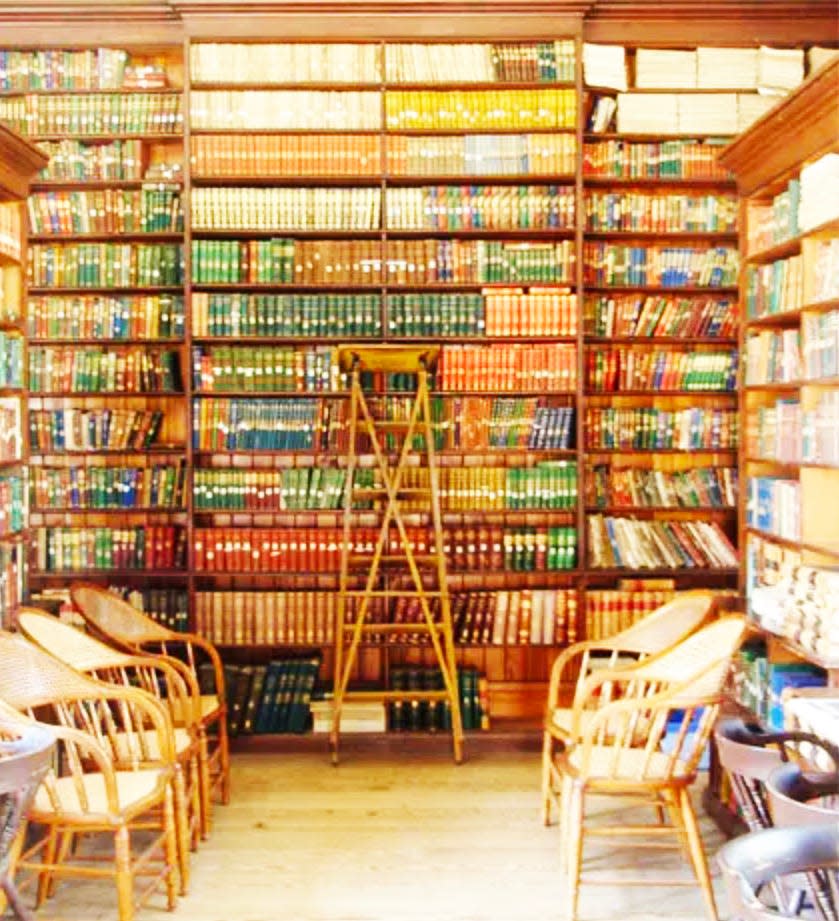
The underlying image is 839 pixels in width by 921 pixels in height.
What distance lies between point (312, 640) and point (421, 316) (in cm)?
158

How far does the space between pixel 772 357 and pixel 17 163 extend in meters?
2.77

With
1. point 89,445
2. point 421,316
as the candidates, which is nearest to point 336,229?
point 421,316

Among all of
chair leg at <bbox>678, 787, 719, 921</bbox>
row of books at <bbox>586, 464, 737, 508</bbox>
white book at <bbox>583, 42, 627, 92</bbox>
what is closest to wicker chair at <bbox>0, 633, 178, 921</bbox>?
chair leg at <bbox>678, 787, 719, 921</bbox>

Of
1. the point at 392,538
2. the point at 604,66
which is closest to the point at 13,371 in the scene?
the point at 392,538

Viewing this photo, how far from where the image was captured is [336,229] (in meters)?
5.53

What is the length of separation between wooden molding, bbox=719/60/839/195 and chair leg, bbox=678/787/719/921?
2.01 m

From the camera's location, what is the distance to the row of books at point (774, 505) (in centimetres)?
401

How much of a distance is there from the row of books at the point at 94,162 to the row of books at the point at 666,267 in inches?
85.2

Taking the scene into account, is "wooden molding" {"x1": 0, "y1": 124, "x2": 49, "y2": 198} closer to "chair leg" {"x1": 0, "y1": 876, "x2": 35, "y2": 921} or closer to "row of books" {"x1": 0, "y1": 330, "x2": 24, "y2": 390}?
"row of books" {"x1": 0, "y1": 330, "x2": 24, "y2": 390}

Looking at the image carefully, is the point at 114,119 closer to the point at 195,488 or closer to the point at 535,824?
the point at 195,488

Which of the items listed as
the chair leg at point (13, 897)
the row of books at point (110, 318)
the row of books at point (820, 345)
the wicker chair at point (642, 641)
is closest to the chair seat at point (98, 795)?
the chair leg at point (13, 897)

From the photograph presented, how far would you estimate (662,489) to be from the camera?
18.5ft

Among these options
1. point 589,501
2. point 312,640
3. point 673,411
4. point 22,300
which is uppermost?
point 22,300

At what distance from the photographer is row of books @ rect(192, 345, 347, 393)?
5520 millimetres
